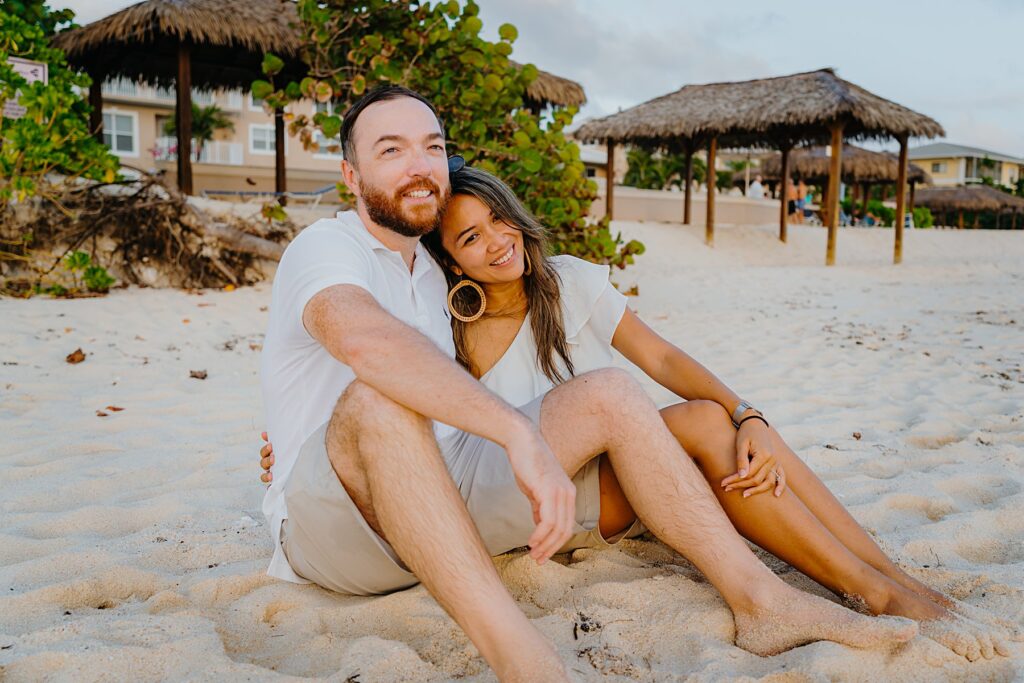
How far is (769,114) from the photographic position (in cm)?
1323

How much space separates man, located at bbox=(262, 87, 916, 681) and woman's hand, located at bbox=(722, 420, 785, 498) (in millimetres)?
122

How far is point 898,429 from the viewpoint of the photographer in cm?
329

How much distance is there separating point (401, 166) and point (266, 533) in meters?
1.15

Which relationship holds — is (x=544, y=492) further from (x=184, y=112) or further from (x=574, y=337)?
(x=184, y=112)

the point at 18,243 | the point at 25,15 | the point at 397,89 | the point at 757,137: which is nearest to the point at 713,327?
the point at 397,89

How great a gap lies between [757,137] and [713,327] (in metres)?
12.0

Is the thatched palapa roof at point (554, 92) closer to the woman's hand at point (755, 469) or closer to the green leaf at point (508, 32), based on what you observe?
the green leaf at point (508, 32)

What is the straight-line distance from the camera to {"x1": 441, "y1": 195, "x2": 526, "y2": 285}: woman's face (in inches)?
84.1

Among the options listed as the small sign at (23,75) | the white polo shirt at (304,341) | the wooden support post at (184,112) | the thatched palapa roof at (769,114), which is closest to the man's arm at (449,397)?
the white polo shirt at (304,341)

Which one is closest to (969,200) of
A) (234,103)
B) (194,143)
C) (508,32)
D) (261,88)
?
(234,103)

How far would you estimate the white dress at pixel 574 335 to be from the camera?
7.14ft

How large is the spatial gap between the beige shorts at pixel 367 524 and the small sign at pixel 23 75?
5.46 metres

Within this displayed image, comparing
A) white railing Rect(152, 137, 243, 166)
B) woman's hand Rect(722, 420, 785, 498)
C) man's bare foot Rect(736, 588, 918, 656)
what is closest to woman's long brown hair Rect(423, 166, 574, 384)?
woman's hand Rect(722, 420, 785, 498)

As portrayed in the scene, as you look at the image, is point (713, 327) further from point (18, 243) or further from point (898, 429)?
point (18, 243)
